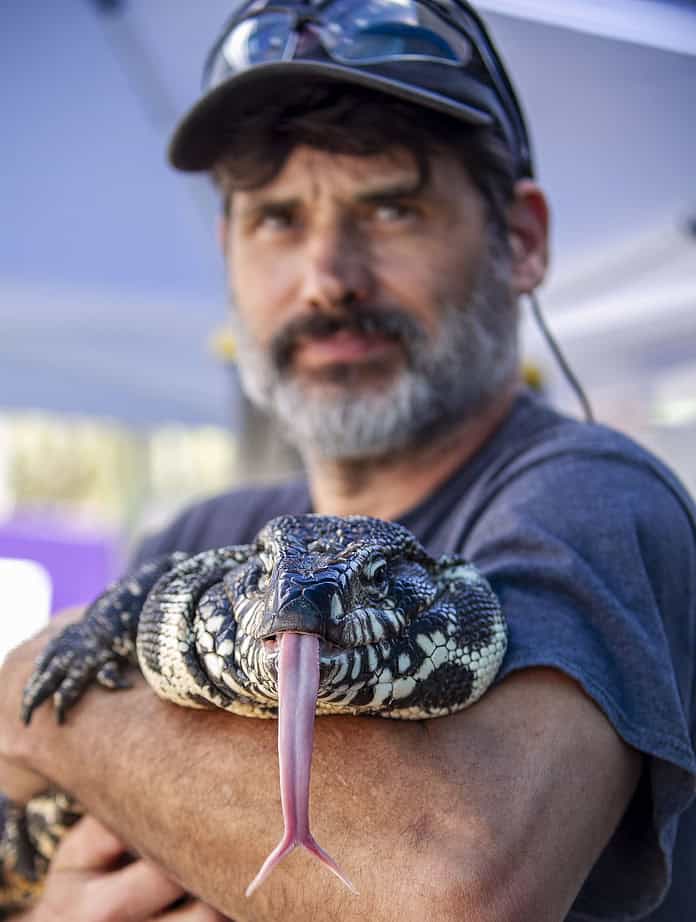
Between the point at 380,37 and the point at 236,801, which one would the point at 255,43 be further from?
the point at 236,801

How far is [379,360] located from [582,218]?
262 centimetres

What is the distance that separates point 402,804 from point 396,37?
78.1 inches

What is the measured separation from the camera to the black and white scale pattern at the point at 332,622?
4.19 feet

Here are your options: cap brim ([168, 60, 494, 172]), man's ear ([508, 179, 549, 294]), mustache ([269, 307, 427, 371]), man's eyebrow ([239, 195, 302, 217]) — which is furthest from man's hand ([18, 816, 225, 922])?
man's ear ([508, 179, 549, 294])

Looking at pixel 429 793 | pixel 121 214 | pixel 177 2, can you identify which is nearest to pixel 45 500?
pixel 121 214

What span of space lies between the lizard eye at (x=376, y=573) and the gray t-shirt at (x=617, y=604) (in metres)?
0.36

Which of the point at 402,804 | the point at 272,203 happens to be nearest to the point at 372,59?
the point at 272,203

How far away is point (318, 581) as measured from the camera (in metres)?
1.27

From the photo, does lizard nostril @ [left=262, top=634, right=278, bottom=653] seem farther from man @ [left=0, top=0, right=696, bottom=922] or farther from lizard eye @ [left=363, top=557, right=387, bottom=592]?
man @ [left=0, top=0, right=696, bottom=922]

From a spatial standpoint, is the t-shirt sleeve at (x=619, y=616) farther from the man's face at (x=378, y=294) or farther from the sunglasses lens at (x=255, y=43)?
the sunglasses lens at (x=255, y=43)

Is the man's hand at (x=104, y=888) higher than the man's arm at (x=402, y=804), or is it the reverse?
the man's arm at (x=402, y=804)

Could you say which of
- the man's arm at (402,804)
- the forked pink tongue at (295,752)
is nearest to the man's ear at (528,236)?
the man's arm at (402,804)

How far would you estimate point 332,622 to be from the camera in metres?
1.25

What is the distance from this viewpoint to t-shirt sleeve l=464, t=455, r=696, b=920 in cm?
164
